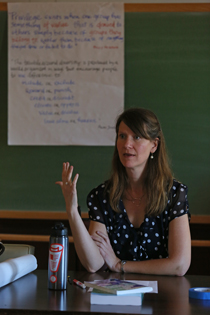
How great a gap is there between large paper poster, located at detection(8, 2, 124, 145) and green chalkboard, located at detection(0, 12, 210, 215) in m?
0.10

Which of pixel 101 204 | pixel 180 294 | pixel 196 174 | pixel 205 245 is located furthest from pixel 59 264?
pixel 196 174

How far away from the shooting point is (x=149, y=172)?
6.63 ft

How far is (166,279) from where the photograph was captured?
61.3 inches

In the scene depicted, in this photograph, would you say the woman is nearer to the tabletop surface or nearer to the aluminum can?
the tabletop surface

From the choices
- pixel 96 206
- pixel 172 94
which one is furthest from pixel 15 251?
pixel 172 94

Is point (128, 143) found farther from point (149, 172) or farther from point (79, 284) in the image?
point (79, 284)

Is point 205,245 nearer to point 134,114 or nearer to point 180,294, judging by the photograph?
point 134,114

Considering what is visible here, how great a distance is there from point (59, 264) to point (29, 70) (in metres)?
1.93

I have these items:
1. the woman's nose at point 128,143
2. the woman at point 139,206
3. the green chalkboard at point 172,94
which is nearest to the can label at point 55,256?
the woman at point 139,206

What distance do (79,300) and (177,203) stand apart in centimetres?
87

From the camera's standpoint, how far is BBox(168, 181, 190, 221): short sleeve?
1887 mm

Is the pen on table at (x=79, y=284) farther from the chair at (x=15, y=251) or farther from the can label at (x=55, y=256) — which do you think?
the chair at (x=15, y=251)

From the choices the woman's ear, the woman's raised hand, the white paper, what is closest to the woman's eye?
the woman's ear

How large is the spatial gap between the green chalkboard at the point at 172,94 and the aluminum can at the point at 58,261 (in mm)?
1563
